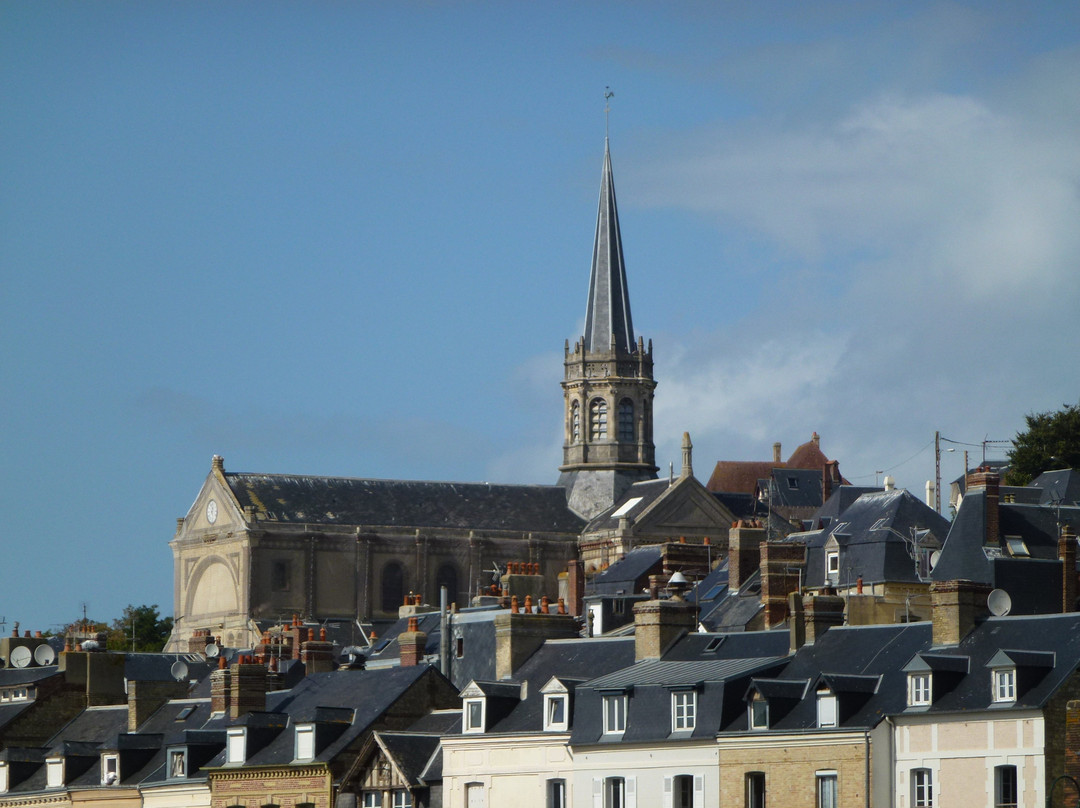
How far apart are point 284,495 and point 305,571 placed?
14.5 ft

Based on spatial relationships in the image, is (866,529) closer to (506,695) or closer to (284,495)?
(506,695)

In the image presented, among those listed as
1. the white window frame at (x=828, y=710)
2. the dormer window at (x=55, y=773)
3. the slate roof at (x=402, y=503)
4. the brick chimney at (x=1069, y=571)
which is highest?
the slate roof at (x=402, y=503)

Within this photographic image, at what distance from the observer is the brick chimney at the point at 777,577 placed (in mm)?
59438

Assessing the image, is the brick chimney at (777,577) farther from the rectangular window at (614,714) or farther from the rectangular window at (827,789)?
the rectangular window at (827,789)

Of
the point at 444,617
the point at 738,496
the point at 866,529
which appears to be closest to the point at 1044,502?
the point at 866,529

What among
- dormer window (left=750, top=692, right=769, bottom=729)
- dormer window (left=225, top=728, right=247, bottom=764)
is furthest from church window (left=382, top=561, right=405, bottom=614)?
dormer window (left=750, top=692, right=769, bottom=729)

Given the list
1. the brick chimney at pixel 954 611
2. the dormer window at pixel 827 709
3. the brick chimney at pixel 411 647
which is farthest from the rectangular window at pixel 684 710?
the brick chimney at pixel 411 647

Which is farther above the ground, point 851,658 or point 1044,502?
point 1044,502

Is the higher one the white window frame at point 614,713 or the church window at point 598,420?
the church window at point 598,420

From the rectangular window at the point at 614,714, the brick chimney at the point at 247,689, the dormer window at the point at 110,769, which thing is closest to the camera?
the rectangular window at the point at 614,714

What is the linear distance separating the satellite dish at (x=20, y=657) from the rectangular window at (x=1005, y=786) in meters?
34.9

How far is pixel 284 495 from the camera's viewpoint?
123 meters

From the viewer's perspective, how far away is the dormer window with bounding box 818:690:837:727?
42.4 meters

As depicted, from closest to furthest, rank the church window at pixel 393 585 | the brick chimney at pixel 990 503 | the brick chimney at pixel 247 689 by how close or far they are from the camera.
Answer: the brick chimney at pixel 247 689
the brick chimney at pixel 990 503
the church window at pixel 393 585
